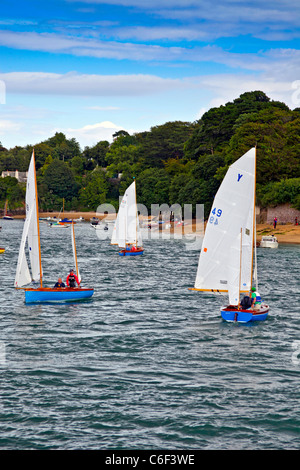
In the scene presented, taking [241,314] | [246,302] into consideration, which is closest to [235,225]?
[246,302]

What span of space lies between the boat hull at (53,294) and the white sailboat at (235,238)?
10.8 meters

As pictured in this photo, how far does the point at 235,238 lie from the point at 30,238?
52.3 feet

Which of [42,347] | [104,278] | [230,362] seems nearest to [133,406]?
[230,362]

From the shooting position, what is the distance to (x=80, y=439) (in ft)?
78.3

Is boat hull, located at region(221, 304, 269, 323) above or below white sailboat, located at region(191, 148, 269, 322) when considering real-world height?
below

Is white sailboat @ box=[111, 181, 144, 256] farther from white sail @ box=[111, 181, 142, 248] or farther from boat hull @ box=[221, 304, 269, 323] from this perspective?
boat hull @ box=[221, 304, 269, 323]

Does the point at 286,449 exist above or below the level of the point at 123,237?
below

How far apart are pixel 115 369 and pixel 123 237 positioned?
67320 mm

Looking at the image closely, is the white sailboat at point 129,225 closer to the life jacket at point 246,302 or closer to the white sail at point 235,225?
the white sail at point 235,225

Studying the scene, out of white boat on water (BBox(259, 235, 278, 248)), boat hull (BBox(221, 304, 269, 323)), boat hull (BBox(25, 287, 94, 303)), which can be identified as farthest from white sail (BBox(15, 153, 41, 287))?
white boat on water (BBox(259, 235, 278, 248))

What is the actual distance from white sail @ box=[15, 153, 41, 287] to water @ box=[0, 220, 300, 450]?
2467mm

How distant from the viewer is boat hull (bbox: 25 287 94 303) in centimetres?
4803

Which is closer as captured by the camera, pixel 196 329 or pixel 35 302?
pixel 196 329

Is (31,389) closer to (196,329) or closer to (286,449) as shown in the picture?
(286,449)
